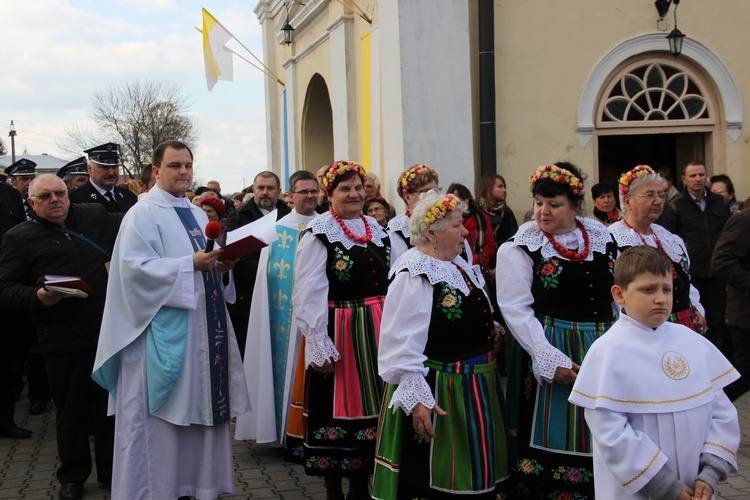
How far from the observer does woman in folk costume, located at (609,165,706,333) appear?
16.3 feet

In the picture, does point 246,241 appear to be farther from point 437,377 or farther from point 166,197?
point 437,377

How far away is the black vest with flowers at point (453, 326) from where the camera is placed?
4023mm

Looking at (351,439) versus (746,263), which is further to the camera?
(746,263)

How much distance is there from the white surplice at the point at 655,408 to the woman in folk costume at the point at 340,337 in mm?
2054

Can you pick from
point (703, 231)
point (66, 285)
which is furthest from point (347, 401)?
point (703, 231)

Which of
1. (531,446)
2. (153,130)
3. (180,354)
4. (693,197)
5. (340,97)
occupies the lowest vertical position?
(531,446)

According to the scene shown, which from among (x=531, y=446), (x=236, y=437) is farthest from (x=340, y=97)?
(x=531, y=446)

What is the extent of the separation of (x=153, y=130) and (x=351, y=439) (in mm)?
33189

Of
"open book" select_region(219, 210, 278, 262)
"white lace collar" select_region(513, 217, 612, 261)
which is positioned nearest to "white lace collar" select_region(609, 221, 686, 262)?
"white lace collar" select_region(513, 217, 612, 261)

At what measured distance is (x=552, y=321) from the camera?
170 inches

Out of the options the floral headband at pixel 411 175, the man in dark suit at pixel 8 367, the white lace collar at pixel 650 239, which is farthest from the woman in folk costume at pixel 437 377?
the man in dark suit at pixel 8 367

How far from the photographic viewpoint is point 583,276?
4.32 meters

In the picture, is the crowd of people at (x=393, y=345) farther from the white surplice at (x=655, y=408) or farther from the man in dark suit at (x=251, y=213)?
the man in dark suit at (x=251, y=213)

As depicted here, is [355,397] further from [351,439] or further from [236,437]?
[236,437]
